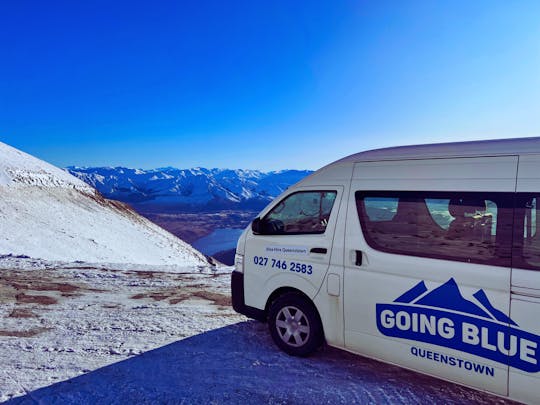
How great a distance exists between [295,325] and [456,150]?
269 centimetres

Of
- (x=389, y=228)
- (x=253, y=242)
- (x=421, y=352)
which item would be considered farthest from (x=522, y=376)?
(x=253, y=242)

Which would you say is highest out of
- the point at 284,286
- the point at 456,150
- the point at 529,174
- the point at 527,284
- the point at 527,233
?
the point at 456,150

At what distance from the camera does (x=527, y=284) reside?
299 centimetres

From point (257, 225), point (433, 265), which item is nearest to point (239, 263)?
point (257, 225)

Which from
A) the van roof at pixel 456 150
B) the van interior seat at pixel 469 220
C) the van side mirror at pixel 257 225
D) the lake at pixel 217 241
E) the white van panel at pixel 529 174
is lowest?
the lake at pixel 217 241

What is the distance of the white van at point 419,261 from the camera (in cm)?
309

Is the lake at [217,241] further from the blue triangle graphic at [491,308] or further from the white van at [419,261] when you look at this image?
the blue triangle graphic at [491,308]

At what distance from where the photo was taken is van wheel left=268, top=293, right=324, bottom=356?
439cm

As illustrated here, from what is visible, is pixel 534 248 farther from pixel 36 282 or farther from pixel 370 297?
pixel 36 282

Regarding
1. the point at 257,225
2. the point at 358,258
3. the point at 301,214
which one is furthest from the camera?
the point at 257,225

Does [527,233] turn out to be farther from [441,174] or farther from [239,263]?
[239,263]

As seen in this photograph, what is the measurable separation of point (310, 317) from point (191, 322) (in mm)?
2500

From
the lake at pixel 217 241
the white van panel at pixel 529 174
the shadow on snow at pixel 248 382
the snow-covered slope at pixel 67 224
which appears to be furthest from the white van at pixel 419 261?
the lake at pixel 217 241

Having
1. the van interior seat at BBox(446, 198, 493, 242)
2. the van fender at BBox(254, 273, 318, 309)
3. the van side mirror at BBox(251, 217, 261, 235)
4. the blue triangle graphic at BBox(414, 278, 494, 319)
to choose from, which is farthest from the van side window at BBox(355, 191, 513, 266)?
the van side mirror at BBox(251, 217, 261, 235)
